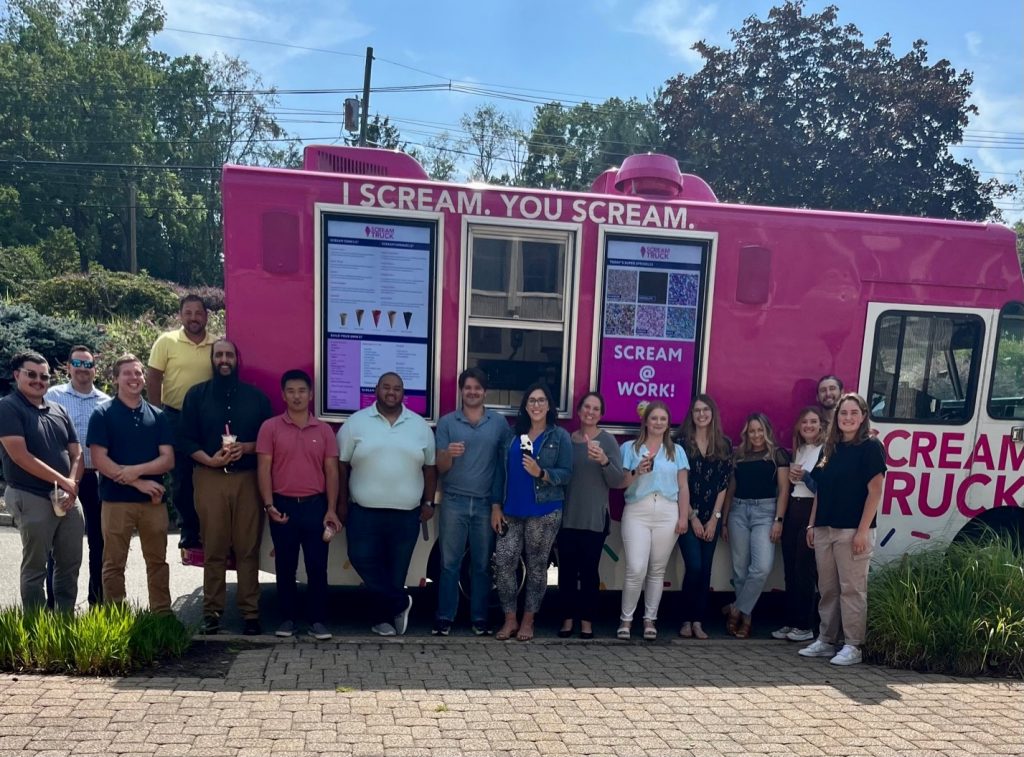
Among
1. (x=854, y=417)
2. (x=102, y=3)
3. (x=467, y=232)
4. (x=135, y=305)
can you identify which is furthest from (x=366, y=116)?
(x=102, y=3)

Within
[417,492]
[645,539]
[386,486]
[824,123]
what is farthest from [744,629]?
[824,123]

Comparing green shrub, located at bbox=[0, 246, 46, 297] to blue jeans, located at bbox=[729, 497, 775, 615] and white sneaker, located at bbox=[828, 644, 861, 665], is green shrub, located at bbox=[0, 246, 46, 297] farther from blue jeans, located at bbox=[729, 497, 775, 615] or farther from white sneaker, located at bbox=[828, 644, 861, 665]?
white sneaker, located at bbox=[828, 644, 861, 665]

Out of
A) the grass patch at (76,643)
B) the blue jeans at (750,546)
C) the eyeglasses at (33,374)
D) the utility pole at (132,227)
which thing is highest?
the utility pole at (132,227)

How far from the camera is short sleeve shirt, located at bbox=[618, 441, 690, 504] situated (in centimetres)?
485

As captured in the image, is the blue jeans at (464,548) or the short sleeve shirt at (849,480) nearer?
the short sleeve shirt at (849,480)

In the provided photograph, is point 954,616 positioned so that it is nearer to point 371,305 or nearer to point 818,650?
point 818,650

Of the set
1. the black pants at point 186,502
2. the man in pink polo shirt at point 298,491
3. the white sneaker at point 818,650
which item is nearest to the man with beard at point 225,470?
the man in pink polo shirt at point 298,491

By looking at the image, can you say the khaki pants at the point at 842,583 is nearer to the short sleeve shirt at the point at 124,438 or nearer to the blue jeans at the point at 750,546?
the blue jeans at the point at 750,546

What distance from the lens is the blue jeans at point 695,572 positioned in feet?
16.7

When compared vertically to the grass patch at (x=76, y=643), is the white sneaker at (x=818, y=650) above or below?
below

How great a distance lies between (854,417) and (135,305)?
17.6m

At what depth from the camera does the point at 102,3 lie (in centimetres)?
3978

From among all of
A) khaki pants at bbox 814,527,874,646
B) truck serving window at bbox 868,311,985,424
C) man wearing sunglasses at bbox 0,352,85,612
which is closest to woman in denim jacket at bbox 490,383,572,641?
khaki pants at bbox 814,527,874,646

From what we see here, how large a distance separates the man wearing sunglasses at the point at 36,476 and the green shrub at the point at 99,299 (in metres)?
13.1
